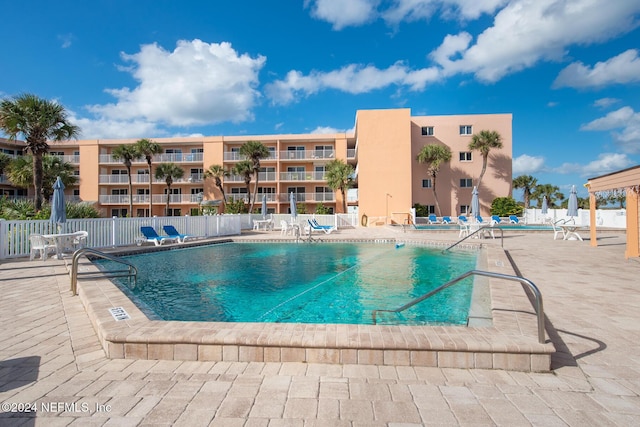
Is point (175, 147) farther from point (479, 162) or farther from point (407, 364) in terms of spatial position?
point (407, 364)

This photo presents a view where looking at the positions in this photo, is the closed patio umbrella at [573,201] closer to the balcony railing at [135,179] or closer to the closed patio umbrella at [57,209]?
the closed patio umbrella at [57,209]

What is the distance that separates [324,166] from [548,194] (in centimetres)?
3660

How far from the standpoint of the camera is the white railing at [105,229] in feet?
28.6

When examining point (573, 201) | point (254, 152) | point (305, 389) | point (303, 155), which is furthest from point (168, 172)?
point (305, 389)

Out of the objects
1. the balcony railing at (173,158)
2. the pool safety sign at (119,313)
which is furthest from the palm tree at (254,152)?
the pool safety sign at (119,313)

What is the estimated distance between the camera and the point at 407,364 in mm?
2754

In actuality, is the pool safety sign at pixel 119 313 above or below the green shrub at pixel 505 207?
below

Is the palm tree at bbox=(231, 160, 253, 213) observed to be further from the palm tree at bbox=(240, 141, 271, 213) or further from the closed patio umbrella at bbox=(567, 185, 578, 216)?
the closed patio umbrella at bbox=(567, 185, 578, 216)

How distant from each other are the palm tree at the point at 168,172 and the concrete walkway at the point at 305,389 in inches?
1151

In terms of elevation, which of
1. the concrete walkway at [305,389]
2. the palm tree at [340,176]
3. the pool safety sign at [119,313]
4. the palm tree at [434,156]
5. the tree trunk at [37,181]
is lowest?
the concrete walkway at [305,389]

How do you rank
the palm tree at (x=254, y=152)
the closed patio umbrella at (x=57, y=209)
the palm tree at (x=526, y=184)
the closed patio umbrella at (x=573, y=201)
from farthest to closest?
the palm tree at (x=526, y=184), the palm tree at (x=254, y=152), the closed patio umbrella at (x=573, y=201), the closed patio umbrella at (x=57, y=209)

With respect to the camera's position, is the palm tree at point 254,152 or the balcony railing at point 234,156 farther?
the balcony railing at point 234,156

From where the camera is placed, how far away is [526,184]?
1626 inches

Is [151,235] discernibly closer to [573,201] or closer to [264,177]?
[573,201]
